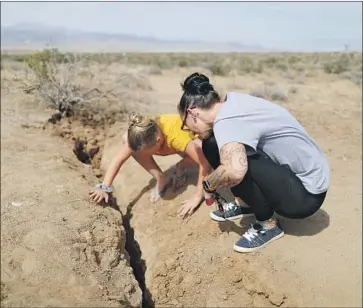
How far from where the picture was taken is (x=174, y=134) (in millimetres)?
3350

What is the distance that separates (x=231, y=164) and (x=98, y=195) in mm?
1441

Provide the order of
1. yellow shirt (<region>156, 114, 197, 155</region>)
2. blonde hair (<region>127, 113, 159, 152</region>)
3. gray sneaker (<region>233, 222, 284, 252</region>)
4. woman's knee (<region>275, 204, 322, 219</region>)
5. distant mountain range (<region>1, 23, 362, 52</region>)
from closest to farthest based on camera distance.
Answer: woman's knee (<region>275, 204, 322, 219</region>), gray sneaker (<region>233, 222, 284, 252</region>), blonde hair (<region>127, 113, 159, 152</region>), yellow shirt (<region>156, 114, 197, 155</region>), distant mountain range (<region>1, 23, 362, 52</region>)

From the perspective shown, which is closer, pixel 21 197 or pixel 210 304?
pixel 210 304

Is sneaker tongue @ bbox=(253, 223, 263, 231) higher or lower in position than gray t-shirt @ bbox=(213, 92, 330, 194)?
lower

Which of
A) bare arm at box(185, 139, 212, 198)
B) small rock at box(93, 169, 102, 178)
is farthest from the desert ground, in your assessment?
bare arm at box(185, 139, 212, 198)

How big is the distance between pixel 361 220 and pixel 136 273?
1675 millimetres

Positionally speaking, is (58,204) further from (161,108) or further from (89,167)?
(161,108)

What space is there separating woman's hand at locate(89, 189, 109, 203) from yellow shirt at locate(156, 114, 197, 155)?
0.59 meters

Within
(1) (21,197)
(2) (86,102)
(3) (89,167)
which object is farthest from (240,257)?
(2) (86,102)

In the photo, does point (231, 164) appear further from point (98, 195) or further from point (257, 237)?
point (98, 195)

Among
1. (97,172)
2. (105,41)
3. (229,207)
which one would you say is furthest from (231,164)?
(105,41)

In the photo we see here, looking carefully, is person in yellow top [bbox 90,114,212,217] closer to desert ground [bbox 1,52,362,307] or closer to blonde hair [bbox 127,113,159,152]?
blonde hair [bbox 127,113,159,152]

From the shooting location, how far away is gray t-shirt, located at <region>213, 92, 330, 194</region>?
2361 millimetres

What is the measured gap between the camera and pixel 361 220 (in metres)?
3.25
